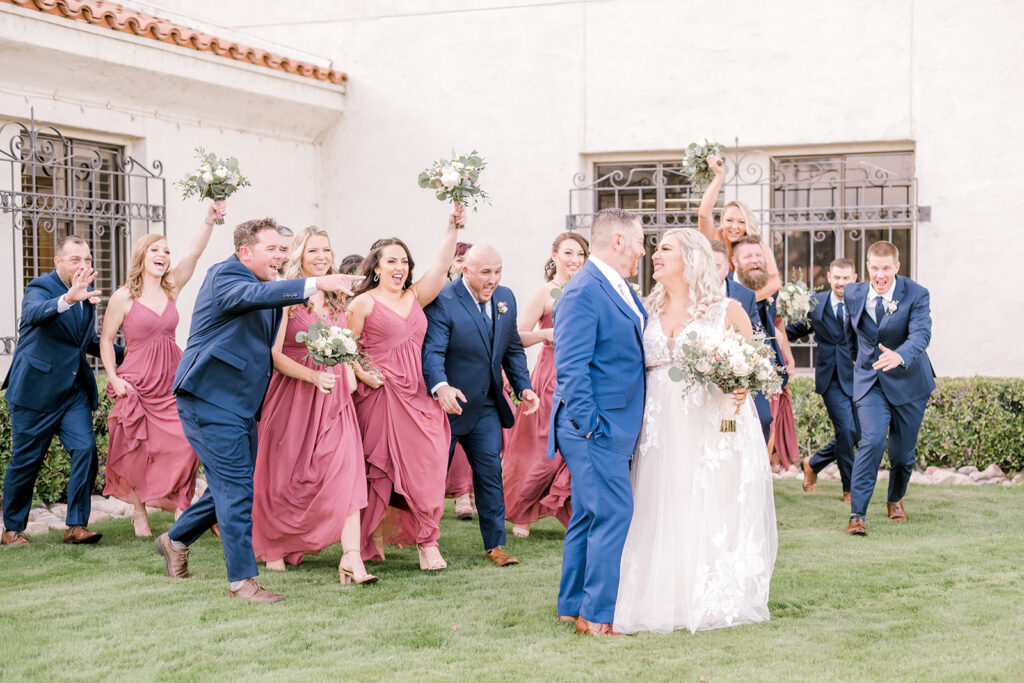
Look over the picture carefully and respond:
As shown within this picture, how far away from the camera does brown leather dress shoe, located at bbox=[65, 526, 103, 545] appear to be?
814cm

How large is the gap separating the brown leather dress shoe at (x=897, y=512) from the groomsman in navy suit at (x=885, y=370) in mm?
402

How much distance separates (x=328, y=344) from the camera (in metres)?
6.53

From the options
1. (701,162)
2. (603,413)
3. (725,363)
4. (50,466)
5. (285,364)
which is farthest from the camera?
(701,162)

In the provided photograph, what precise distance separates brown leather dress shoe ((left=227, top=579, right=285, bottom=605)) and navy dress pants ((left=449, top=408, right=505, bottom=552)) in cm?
158

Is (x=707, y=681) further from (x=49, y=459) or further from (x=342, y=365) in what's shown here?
(x=49, y=459)

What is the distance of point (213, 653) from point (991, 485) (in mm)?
7506

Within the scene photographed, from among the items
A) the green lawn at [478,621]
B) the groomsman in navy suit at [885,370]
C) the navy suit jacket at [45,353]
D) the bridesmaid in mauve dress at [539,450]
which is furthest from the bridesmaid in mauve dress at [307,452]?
the groomsman in navy suit at [885,370]

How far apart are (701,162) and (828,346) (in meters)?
1.84

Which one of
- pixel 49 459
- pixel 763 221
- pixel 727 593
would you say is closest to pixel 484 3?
pixel 763 221

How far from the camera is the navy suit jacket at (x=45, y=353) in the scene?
8.01 meters

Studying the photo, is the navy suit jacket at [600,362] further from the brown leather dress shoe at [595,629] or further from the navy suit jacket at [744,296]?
the navy suit jacket at [744,296]

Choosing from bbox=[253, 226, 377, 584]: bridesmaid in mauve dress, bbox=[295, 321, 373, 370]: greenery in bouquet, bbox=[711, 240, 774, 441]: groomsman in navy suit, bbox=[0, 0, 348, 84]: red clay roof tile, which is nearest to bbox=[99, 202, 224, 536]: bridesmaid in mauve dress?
bbox=[253, 226, 377, 584]: bridesmaid in mauve dress

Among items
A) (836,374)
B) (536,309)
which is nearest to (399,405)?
(536,309)

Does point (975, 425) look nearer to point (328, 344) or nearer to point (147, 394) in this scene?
point (328, 344)
